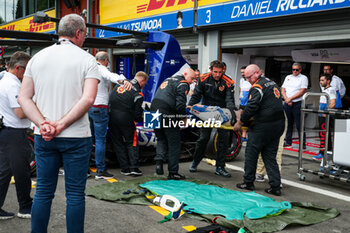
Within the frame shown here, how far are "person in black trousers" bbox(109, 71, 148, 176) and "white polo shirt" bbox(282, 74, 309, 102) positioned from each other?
4.83 meters

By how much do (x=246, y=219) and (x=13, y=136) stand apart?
265cm

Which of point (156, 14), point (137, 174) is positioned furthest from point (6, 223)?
point (156, 14)

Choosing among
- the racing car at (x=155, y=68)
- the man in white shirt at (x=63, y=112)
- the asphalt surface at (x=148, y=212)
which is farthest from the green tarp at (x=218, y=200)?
the man in white shirt at (x=63, y=112)

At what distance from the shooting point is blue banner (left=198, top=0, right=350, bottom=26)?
317 inches

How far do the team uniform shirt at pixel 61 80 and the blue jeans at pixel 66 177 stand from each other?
0.10 m

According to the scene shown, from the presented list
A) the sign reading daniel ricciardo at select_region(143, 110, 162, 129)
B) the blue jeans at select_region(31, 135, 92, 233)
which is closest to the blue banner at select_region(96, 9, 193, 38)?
the sign reading daniel ricciardo at select_region(143, 110, 162, 129)

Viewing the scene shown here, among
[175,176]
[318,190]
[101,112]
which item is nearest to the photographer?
[318,190]

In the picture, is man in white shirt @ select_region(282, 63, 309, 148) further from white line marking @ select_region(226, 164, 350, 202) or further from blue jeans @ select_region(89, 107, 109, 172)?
blue jeans @ select_region(89, 107, 109, 172)

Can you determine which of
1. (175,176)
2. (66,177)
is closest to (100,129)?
(175,176)

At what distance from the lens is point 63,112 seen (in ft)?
9.29

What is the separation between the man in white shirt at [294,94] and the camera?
939 centimetres

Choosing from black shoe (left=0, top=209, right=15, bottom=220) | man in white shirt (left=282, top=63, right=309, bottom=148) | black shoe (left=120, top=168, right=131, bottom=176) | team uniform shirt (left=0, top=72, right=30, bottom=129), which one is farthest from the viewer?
man in white shirt (left=282, top=63, right=309, bottom=148)

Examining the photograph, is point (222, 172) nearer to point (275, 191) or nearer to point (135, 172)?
point (275, 191)

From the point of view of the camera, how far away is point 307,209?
4633 mm
